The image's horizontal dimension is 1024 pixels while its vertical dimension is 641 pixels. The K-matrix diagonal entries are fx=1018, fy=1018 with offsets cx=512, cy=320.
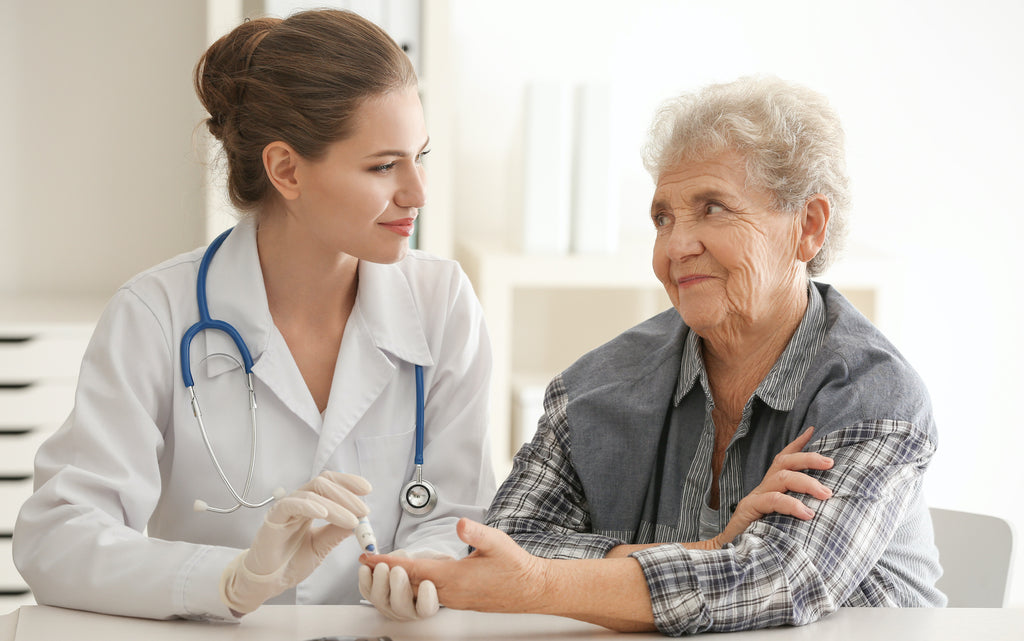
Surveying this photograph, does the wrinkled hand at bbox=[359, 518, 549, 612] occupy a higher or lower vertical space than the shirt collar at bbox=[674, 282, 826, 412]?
lower

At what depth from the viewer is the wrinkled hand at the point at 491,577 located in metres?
1.09

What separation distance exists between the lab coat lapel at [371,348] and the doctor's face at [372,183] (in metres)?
0.11

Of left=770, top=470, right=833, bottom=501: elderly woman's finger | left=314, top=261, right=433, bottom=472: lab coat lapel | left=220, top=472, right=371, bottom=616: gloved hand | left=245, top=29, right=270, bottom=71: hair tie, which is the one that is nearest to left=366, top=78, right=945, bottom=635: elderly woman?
left=770, top=470, right=833, bottom=501: elderly woman's finger

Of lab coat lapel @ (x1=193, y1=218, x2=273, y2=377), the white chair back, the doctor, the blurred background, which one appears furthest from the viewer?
the blurred background

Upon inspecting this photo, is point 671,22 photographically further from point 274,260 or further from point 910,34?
point 274,260

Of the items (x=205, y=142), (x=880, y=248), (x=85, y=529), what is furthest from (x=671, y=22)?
(x=85, y=529)

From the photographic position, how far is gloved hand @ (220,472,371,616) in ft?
3.67

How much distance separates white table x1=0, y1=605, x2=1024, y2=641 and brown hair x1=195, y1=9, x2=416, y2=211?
67 cm

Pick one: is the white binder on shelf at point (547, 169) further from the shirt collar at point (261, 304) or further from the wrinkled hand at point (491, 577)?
the wrinkled hand at point (491, 577)

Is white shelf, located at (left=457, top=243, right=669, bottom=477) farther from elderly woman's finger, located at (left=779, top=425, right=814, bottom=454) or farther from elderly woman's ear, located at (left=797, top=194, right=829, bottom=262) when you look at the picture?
elderly woman's finger, located at (left=779, top=425, right=814, bottom=454)

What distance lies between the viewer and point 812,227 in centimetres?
140

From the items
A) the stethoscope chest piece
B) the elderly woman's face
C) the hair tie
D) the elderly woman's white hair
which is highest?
the hair tie

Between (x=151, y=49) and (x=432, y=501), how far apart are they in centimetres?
200

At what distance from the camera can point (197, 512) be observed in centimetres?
150
